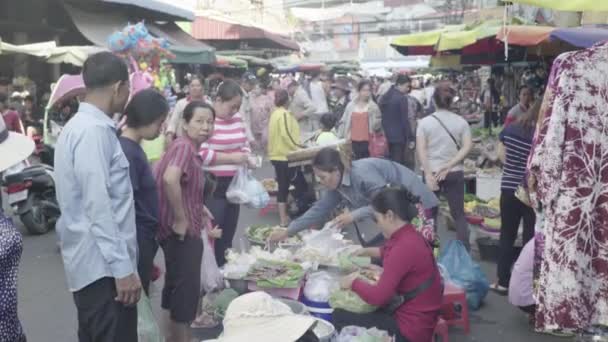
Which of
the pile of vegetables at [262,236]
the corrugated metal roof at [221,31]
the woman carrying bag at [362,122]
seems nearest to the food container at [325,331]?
the pile of vegetables at [262,236]

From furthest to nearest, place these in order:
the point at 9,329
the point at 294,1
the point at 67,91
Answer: the point at 294,1
the point at 67,91
the point at 9,329

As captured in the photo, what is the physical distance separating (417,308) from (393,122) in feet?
23.6

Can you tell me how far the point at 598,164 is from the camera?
3477mm

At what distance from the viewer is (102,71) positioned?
10.7 ft

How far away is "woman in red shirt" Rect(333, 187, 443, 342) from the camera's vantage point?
4004mm

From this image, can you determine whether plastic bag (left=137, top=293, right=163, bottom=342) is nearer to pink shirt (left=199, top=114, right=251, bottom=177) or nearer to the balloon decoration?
pink shirt (left=199, top=114, right=251, bottom=177)

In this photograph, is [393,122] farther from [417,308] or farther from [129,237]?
[129,237]

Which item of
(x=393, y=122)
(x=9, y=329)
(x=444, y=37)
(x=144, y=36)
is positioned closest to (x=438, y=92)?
(x=444, y=37)

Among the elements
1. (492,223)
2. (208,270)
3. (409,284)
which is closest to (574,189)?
(409,284)

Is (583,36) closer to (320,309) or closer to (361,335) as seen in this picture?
(320,309)

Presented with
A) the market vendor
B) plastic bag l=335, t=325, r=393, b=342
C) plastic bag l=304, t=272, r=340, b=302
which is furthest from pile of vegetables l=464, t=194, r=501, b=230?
plastic bag l=335, t=325, r=393, b=342

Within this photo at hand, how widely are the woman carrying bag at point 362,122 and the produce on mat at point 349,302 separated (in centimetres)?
683

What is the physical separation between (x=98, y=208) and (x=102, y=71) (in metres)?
0.66

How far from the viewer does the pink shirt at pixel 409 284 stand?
4.00 metres
